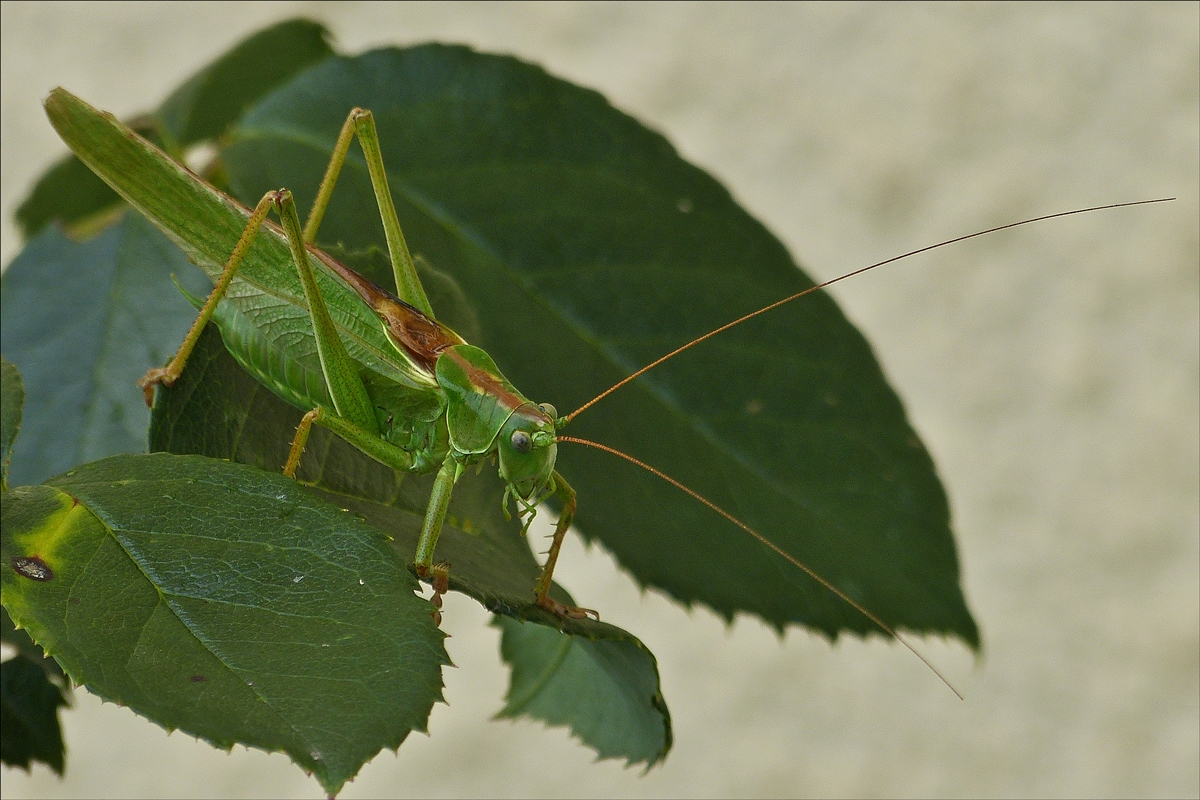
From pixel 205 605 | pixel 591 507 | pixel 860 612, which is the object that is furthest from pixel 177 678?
pixel 860 612

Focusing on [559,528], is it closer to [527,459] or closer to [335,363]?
[527,459]

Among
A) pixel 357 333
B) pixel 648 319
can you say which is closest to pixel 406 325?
pixel 357 333

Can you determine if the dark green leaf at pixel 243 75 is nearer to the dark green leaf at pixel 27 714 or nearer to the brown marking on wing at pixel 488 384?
the brown marking on wing at pixel 488 384

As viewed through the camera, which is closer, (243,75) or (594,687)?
(594,687)

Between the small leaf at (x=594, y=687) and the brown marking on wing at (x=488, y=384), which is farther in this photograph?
the brown marking on wing at (x=488, y=384)

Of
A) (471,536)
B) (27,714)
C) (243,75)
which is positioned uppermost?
(243,75)

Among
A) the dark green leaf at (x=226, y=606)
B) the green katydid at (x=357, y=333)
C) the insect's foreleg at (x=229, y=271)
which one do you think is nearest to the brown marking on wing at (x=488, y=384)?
the green katydid at (x=357, y=333)

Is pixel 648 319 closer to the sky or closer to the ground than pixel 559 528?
closer to the sky
